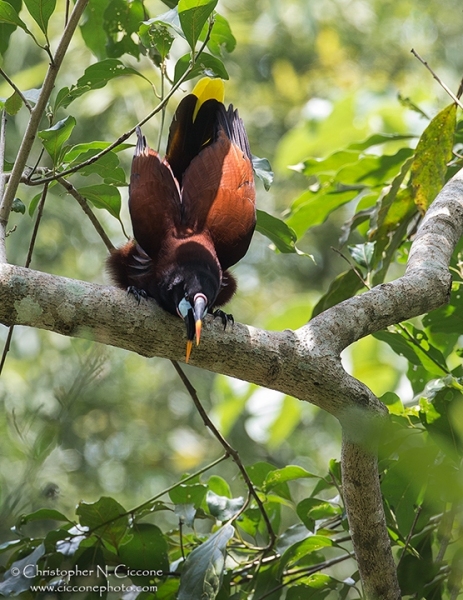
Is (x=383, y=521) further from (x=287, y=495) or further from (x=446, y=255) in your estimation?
(x=446, y=255)

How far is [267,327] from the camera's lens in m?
3.32

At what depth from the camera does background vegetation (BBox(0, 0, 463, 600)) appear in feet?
6.39

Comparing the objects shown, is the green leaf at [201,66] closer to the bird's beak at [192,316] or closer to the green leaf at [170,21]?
the green leaf at [170,21]

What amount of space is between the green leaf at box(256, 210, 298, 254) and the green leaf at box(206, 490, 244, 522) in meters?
0.84

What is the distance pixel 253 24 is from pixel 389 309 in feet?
29.8

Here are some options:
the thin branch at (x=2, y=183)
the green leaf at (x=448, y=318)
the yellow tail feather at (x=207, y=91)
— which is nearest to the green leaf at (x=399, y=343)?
the green leaf at (x=448, y=318)

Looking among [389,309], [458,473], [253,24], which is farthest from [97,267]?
[458,473]

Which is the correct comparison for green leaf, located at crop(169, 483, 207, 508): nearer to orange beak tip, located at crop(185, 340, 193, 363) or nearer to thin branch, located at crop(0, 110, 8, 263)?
orange beak tip, located at crop(185, 340, 193, 363)

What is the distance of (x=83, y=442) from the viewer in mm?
6988

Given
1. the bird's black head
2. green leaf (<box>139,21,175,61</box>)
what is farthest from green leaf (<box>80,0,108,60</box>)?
the bird's black head

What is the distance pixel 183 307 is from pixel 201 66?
702 millimetres

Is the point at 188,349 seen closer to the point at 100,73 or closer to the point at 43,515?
the point at 43,515

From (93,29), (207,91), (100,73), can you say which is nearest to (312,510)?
(100,73)

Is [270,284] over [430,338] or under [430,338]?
over
